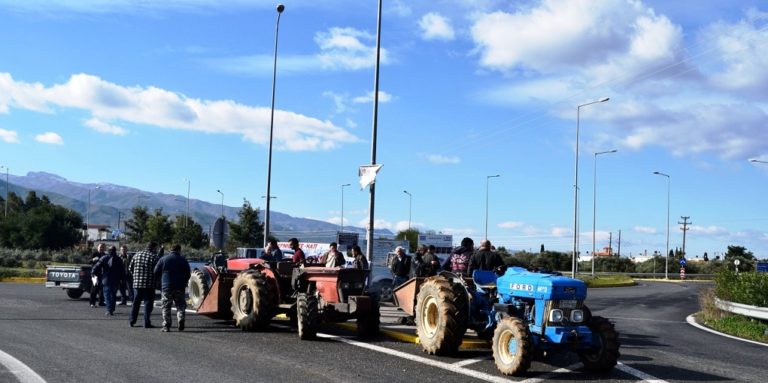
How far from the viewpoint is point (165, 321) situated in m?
13.6

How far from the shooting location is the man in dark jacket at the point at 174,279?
13877mm

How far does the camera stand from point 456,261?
14.2 metres

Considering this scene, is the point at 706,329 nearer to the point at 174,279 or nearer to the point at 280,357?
the point at 280,357

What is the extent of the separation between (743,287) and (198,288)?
13151 mm

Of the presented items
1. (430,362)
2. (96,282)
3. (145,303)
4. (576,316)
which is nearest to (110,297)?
(96,282)

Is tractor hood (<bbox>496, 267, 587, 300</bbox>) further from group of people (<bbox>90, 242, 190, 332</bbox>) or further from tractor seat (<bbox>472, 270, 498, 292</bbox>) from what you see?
group of people (<bbox>90, 242, 190, 332</bbox>)

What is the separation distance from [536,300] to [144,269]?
8.27 m

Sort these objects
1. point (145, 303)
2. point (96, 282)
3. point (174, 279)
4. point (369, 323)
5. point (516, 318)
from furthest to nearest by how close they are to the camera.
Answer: point (96, 282)
point (145, 303)
point (174, 279)
point (369, 323)
point (516, 318)

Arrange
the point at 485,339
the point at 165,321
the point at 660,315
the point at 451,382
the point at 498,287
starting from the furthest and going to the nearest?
the point at 660,315 < the point at 165,321 < the point at 485,339 < the point at 498,287 < the point at 451,382

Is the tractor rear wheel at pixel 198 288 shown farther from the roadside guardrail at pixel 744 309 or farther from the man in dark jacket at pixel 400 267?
the roadside guardrail at pixel 744 309

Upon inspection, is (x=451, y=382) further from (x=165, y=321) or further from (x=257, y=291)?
(x=165, y=321)

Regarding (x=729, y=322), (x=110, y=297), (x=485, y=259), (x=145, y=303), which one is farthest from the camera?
(x=729, y=322)

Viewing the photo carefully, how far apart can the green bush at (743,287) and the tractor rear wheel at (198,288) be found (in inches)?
506

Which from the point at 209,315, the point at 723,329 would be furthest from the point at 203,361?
the point at 723,329
